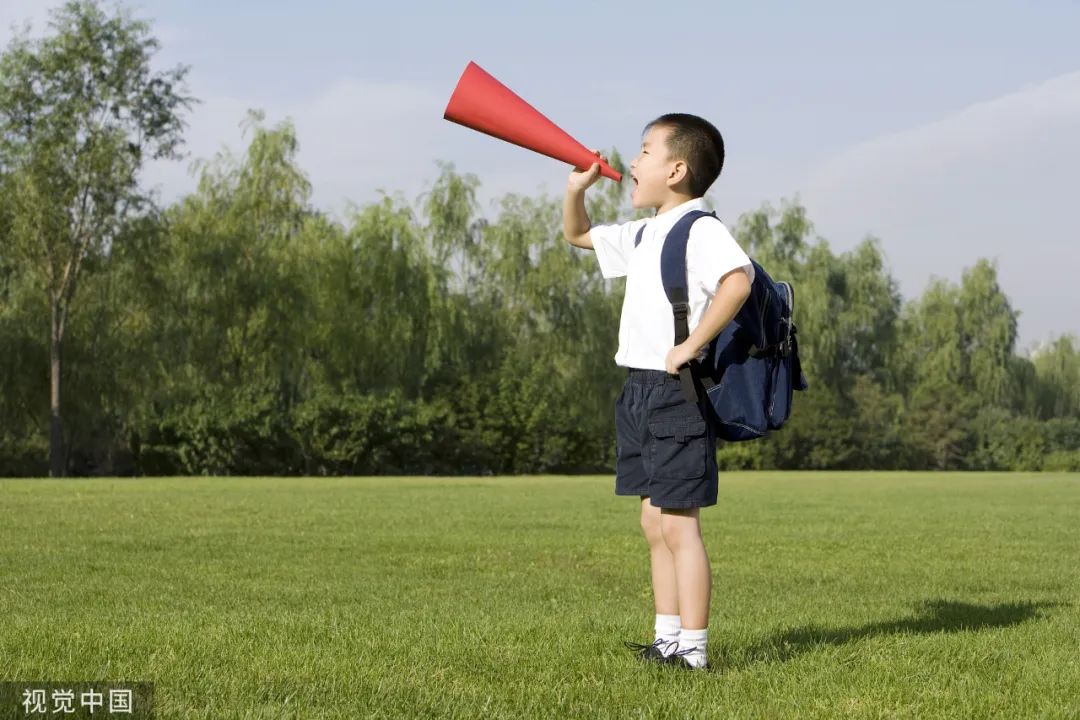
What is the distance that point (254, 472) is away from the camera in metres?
42.3

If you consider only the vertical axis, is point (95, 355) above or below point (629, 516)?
above

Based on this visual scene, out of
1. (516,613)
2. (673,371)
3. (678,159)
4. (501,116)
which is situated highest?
(501,116)

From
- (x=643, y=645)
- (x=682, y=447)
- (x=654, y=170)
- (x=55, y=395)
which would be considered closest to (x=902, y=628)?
(x=643, y=645)

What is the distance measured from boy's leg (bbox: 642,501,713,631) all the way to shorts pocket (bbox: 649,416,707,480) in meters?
0.18

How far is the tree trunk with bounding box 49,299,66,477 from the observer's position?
37.1 metres

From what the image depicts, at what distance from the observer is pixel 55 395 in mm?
37156

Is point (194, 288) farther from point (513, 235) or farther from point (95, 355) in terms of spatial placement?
point (513, 235)

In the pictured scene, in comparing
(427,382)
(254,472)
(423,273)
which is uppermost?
(423,273)

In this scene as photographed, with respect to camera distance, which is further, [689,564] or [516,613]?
[516,613]

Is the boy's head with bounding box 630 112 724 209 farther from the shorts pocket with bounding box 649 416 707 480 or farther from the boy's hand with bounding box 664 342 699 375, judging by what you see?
the shorts pocket with bounding box 649 416 707 480

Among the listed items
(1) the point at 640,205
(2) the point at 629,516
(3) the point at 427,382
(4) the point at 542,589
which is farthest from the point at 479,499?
(3) the point at 427,382

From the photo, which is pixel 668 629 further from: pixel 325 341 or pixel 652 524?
pixel 325 341

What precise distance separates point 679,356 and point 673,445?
14.3 inches

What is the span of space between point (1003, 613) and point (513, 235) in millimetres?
40758
